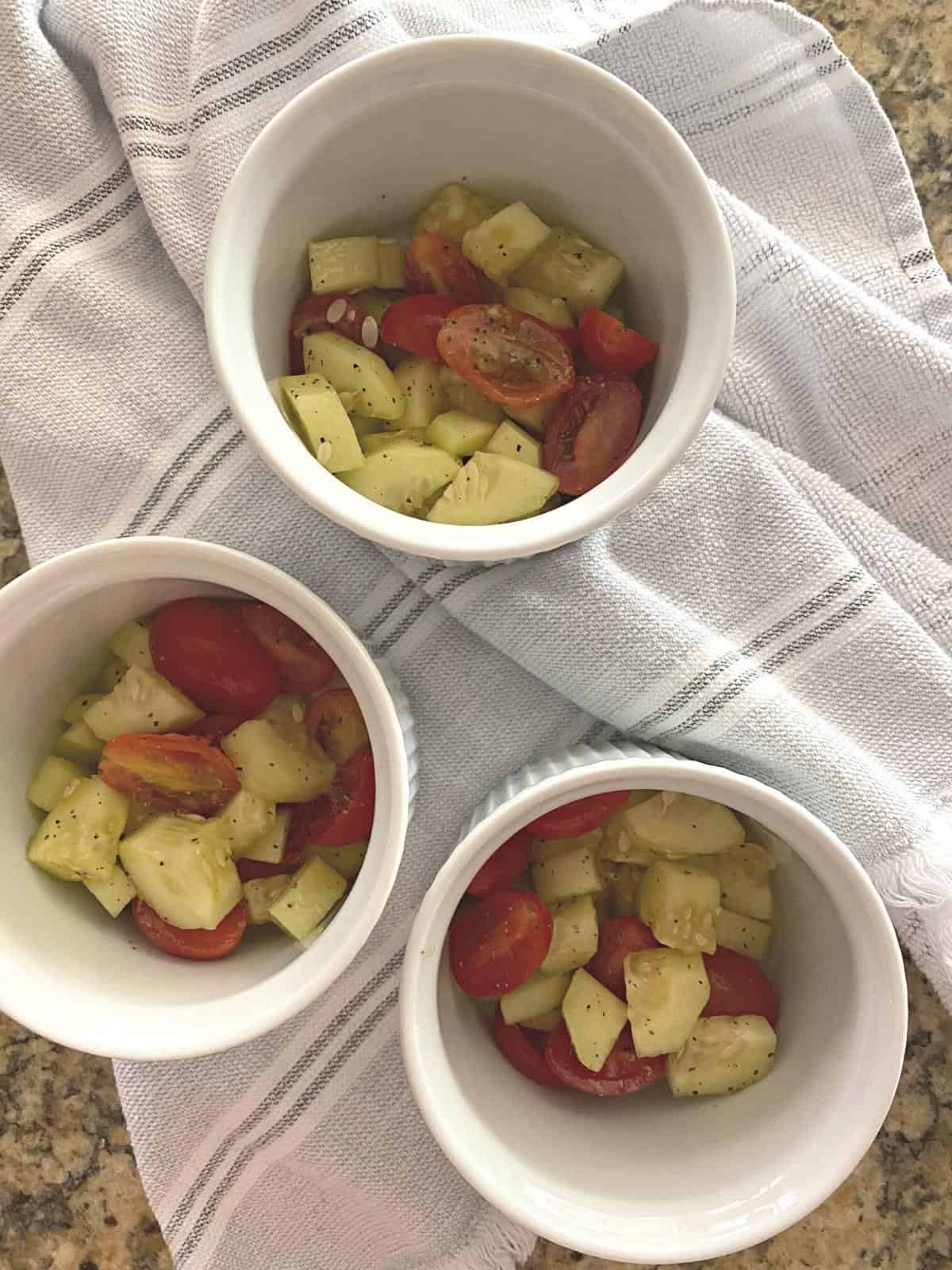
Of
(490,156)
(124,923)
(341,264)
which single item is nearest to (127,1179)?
(124,923)

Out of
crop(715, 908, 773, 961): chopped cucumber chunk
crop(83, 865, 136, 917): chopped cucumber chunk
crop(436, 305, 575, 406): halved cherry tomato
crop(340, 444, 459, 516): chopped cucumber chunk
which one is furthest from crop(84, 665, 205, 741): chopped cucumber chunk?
crop(715, 908, 773, 961): chopped cucumber chunk

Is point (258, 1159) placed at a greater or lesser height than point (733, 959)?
lesser

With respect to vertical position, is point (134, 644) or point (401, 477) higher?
point (401, 477)

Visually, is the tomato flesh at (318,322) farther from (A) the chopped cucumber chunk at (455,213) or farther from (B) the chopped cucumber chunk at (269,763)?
(B) the chopped cucumber chunk at (269,763)

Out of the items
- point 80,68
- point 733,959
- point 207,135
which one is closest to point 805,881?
point 733,959

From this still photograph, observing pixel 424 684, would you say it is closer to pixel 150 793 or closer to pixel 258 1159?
pixel 150 793

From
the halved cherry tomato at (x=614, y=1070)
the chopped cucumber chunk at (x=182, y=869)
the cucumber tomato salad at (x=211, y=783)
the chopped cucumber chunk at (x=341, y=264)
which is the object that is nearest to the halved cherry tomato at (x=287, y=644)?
the cucumber tomato salad at (x=211, y=783)

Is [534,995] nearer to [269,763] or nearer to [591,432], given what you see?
[269,763]
